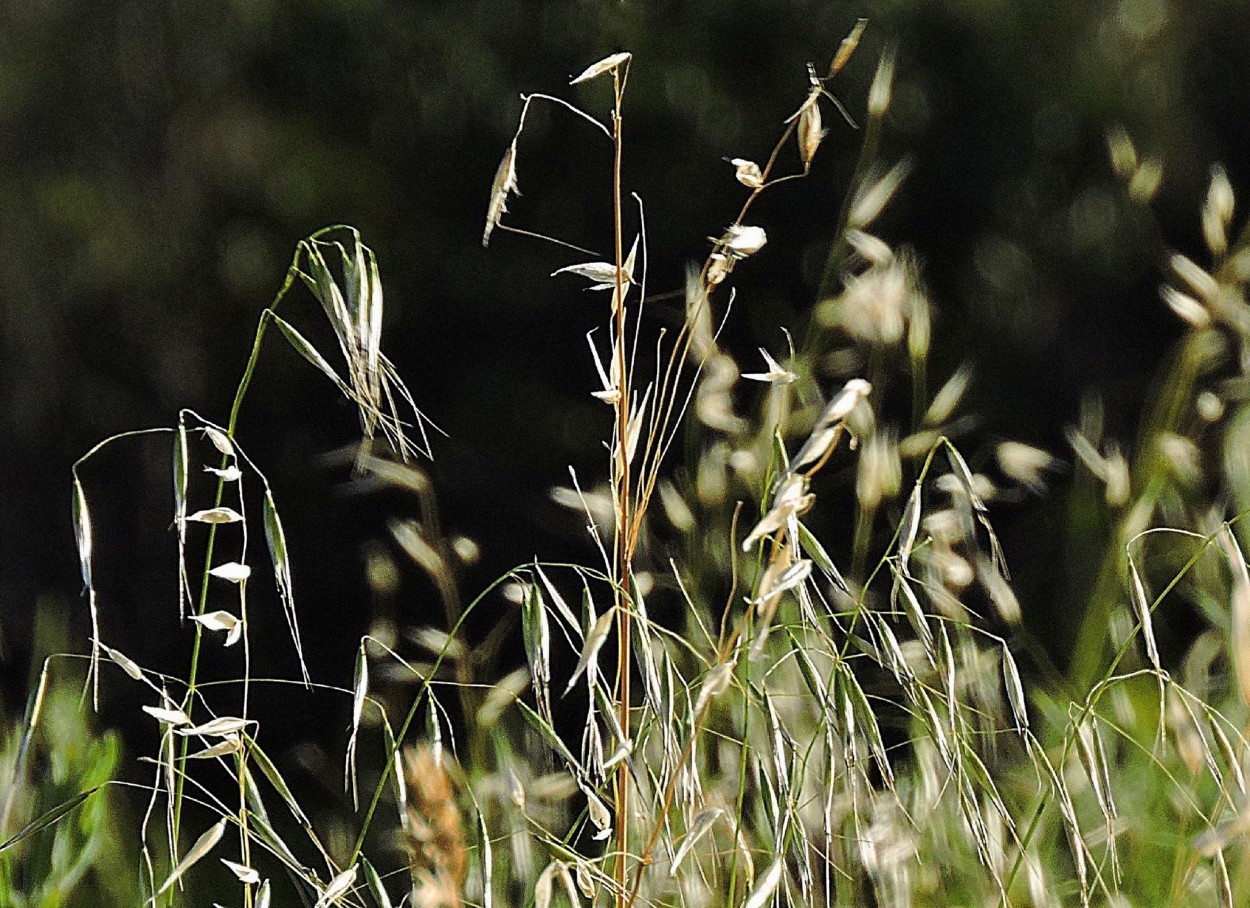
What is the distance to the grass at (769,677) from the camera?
53 centimetres

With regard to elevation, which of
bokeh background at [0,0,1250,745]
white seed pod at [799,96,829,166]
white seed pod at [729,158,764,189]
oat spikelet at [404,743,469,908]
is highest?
white seed pod at [799,96,829,166]

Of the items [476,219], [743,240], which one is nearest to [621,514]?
[743,240]

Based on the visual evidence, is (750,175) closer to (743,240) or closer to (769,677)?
(743,240)

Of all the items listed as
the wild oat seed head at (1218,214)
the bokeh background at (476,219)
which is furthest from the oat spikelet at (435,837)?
the bokeh background at (476,219)

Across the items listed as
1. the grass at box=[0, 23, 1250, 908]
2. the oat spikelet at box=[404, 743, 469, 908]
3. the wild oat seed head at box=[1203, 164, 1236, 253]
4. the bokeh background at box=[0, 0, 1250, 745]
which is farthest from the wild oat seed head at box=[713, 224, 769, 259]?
the bokeh background at box=[0, 0, 1250, 745]

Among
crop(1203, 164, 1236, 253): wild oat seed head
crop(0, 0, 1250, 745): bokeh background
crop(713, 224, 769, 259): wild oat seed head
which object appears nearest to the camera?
crop(713, 224, 769, 259): wild oat seed head

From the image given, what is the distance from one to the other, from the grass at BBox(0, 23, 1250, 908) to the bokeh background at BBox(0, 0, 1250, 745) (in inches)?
2.0

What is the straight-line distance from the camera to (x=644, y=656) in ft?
1.78

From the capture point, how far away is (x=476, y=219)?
5.00 ft

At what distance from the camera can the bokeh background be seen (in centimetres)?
147

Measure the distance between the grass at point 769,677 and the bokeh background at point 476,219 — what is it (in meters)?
0.05

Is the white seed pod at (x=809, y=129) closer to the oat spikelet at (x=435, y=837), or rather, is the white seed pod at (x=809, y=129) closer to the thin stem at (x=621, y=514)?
the thin stem at (x=621, y=514)

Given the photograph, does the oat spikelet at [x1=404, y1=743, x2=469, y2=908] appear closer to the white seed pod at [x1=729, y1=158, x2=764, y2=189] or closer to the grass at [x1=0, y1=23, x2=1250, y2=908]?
the grass at [x1=0, y1=23, x2=1250, y2=908]

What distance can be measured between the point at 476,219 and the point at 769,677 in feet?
2.44
